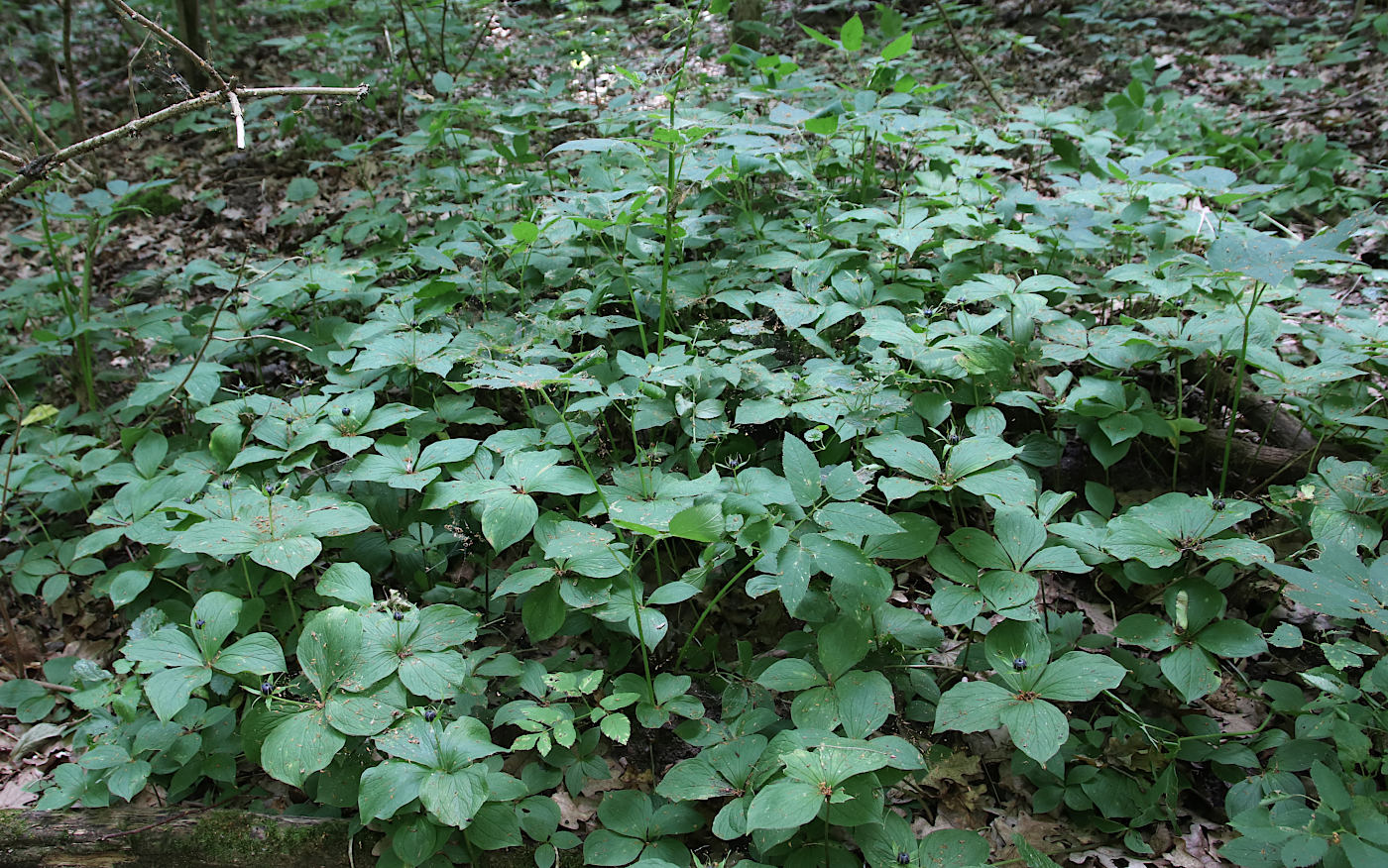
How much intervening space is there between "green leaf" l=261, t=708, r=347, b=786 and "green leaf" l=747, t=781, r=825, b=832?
2.72 ft

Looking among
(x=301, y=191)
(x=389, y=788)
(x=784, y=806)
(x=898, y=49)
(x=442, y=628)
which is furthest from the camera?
(x=301, y=191)

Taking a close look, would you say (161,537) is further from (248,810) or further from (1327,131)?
(1327,131)

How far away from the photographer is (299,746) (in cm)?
147

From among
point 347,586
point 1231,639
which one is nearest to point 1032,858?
point 1231,639

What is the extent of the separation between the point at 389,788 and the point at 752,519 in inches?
36.4

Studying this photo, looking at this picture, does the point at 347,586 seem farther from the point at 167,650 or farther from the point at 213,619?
the point at 167,650

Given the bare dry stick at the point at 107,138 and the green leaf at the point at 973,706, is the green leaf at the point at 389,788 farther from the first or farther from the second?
the bare dry stick at the point at 107,138

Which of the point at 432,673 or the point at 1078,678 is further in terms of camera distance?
the point at 432,673

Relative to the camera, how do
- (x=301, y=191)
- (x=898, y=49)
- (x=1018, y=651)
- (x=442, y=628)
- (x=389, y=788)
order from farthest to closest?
(x=301, y=191), (x=898, y=49), (x=442, y=628), (x=1018, y=651), (x=389, y=788)

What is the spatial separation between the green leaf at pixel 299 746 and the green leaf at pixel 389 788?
0.33 ft

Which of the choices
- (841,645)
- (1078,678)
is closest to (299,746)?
(841,645)

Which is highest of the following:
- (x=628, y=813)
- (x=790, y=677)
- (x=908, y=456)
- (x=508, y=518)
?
(x=908, y=456)

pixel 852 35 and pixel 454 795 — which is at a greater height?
pixel 852 35

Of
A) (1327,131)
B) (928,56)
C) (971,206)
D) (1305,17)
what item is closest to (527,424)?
(971,206)
